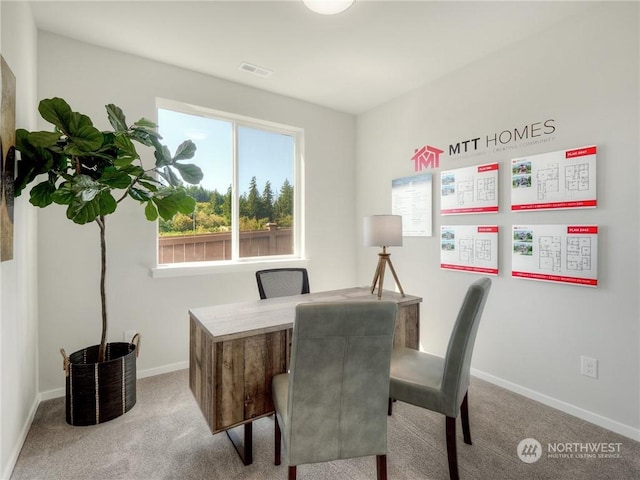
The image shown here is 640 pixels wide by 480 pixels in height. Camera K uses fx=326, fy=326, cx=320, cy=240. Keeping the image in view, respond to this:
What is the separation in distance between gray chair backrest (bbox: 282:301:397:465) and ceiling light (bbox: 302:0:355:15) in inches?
71.9

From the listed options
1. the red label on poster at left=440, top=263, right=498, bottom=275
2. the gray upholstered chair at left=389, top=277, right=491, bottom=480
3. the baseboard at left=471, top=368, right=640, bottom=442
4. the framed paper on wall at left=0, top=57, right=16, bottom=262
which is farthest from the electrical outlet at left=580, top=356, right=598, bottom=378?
the framed paper on wall at left=0, top=57, right=16, bottom=262

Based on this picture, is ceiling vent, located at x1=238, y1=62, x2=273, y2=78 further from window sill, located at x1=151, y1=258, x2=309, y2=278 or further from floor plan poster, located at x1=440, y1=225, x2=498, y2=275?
floor plan poster, located at x1=440, y1=225, x2=498, y2=275

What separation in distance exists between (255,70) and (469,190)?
2211 millimetres

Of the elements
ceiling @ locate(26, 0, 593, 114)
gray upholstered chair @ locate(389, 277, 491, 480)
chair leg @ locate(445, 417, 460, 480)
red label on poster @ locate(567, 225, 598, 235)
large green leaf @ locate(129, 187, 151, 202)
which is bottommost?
chair leg @ locate(445, 417, 460, 480)

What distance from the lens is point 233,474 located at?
168cm

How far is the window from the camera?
305 centimetres

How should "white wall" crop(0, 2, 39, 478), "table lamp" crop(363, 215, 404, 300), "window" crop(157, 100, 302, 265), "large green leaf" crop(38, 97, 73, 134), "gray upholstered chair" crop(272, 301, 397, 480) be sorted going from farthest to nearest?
"window" crop(157, 100, 302, 265) < "table lamp" crop(363, 215, 404, 300) < "large green leaf" crop(38, 97, 73, 134) < "white wall" crop(0, 2, 39, 478) < "gray upholstered chair" crop(272, 301, 397, 480)

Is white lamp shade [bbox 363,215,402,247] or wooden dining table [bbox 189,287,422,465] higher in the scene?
white lamp shade [bbox 363,215,402,247]

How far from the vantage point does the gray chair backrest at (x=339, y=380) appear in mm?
1257

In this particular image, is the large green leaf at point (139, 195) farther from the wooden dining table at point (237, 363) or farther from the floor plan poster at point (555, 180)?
the floor plan poster at point (555, 180)

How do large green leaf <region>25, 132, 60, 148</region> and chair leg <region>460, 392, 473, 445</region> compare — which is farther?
chair leg <region>460, 392, 473, 445</region>

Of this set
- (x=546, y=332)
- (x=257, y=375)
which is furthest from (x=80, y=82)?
(x=546, y=332)

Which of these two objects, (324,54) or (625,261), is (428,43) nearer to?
(324,54)

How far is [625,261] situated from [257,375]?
92.4 inches
